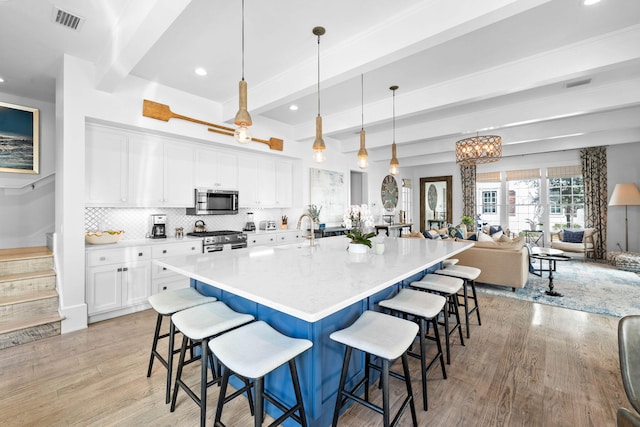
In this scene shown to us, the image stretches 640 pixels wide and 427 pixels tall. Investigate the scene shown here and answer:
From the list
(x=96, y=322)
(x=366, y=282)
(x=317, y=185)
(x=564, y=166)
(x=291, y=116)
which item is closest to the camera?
(x=366, y=282)

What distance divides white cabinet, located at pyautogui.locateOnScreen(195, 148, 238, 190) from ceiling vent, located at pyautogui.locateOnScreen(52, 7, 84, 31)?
1987 millimetres

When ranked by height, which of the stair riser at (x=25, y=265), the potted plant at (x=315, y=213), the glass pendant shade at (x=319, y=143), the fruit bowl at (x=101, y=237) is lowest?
the stair riser at (x=25, y=265)

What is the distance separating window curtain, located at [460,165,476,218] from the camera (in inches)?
351

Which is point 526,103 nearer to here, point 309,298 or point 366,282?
point 366,282

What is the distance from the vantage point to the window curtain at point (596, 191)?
6.85 meters

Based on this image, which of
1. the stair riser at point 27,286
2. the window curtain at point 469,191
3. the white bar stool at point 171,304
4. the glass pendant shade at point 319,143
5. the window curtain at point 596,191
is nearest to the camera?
the white bar stool at point 171,304

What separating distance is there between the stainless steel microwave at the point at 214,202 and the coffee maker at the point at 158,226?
0.39m

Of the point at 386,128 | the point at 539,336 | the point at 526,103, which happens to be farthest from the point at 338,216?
the point at 539,336

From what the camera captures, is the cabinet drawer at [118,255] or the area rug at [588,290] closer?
the cabinet drawer at [118,255]

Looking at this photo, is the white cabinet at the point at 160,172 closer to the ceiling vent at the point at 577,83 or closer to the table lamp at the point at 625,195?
the ceiling vent at the point at 577,83

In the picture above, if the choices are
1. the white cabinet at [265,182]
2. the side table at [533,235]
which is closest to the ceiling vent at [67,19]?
the white cabinet at [265,182]

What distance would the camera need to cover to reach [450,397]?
203 cm

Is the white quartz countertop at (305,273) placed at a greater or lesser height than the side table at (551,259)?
greater

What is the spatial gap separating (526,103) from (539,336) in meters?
3.39
